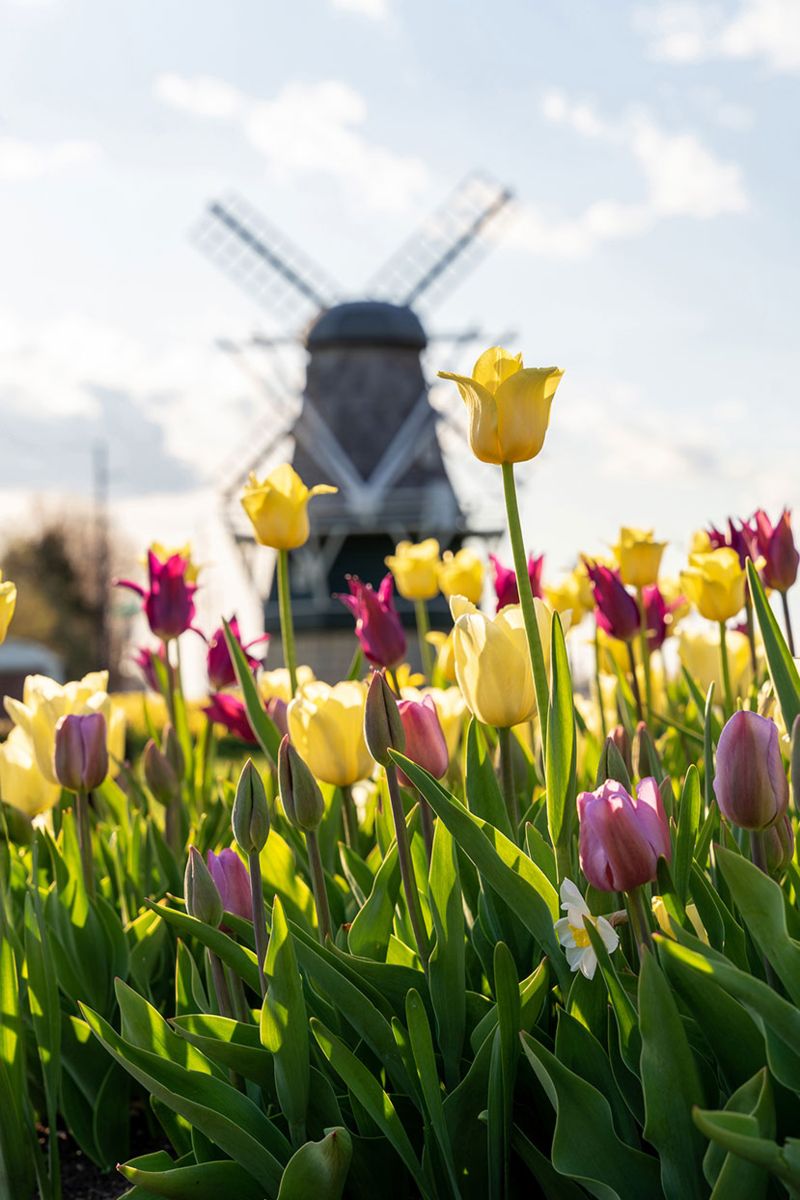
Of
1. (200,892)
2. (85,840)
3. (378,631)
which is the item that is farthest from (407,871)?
(378,631)

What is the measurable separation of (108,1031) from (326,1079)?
0.91ft

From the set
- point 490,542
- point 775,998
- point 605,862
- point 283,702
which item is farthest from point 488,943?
point 490,542

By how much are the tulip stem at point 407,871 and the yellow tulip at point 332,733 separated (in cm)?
35

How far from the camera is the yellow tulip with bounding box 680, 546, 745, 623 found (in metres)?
2.46

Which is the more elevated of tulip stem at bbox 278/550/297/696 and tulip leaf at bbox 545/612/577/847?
tulip stem at bbox 278/550/297/696

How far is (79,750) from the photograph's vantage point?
6.91 ft

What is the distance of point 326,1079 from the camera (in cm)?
152

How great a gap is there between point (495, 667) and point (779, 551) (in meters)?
1.06

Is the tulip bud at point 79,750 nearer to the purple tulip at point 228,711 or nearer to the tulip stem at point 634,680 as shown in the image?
the purple tulip at point 228,711

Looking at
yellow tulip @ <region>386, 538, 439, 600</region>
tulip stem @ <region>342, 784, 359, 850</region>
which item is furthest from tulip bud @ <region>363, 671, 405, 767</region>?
yellow tulip @ <region>386, 538, 439, 600</region>

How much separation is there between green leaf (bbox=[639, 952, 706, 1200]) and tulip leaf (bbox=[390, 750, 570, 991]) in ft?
0.70

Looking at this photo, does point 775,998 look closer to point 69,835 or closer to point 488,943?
point 488,943

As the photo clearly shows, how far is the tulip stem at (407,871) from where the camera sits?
1.53 meters

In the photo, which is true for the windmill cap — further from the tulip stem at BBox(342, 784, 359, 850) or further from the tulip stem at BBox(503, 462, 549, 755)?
the tulip stem at BBox(503, 462, 549, 755)
